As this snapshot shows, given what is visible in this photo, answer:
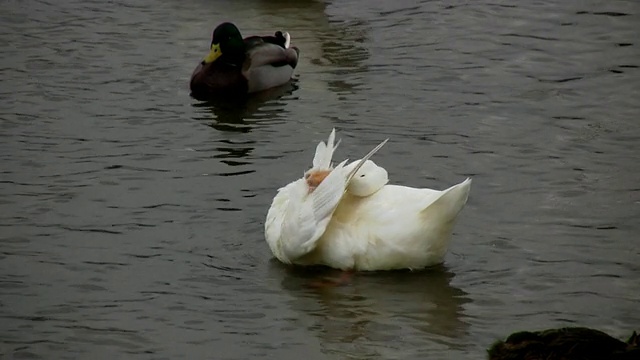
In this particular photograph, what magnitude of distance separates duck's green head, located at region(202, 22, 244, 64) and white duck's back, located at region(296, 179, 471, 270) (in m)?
5.25

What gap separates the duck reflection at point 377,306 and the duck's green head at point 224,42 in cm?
521

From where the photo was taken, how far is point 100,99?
1268cm

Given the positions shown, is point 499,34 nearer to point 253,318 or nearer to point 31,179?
point 31,179

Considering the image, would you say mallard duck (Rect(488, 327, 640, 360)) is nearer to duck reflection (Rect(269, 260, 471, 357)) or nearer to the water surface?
the water surface

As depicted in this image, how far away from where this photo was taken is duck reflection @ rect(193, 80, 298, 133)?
40.6 feet

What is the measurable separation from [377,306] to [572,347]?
2.21 m

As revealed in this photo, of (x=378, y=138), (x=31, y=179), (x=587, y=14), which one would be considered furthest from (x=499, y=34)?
(x=31, y=179)

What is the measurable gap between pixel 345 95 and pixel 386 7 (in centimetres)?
343

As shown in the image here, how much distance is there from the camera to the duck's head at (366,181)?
862 cm

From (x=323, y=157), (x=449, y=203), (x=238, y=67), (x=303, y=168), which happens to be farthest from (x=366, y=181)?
(x=238, y=67)

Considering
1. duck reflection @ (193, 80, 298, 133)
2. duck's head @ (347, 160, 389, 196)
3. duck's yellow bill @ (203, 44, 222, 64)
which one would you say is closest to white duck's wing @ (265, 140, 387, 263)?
duck's head @ (347, 160, 389, 196)

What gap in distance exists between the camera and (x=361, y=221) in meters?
8.56

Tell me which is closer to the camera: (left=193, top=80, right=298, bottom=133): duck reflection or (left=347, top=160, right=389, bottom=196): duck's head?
(left=347, top=160, right=389, bottom=196): duck's head

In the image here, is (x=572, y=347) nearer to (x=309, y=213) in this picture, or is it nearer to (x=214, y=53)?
(x=309, y=213)
